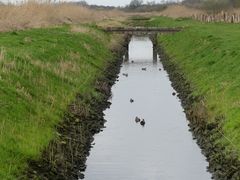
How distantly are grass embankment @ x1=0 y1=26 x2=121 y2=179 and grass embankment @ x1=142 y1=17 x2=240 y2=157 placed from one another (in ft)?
17.2

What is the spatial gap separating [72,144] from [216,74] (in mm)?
12443

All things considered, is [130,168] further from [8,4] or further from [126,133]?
[8,4]

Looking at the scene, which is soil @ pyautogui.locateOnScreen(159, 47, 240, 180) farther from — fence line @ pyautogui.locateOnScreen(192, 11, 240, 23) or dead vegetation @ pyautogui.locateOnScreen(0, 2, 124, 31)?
fence line @ pyautogui.locateOnScreen(192, 11, 240, 23)

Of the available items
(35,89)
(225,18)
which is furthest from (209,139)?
(225,18)

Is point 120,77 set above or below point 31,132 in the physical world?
below

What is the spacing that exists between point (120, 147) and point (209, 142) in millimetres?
3054

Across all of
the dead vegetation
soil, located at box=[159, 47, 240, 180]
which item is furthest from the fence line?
soil, located at box=[159, 47, 240, 180]

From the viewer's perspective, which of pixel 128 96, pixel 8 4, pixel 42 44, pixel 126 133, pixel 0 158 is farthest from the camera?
pixel 8 4

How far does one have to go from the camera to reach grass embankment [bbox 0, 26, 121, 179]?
14.8 m

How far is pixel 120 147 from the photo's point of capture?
19531 millimetres

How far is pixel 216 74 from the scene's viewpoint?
2844cm

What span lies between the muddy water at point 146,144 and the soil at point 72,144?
1.14 ft

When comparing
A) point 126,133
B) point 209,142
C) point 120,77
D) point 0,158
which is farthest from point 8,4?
point 0,158

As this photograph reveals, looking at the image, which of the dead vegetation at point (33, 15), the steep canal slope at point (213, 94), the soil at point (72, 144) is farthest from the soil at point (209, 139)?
the dead vegetation at point (33, 15)
